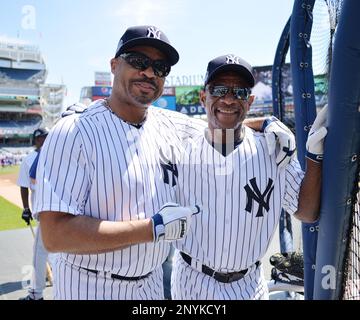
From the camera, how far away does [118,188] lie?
1.60 meters

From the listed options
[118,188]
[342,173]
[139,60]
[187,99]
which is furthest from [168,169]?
[187,99]

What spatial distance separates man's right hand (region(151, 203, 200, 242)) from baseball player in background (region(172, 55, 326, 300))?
0.32 m

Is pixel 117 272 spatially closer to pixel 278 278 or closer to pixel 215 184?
pixel 215 184

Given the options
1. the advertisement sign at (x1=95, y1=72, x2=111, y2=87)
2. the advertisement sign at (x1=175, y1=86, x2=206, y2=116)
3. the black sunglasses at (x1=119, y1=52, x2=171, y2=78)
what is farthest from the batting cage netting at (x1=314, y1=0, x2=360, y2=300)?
the advertisement sign at (x1=95, y1=72, x2=111, y2=87)

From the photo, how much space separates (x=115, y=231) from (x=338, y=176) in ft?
3.47

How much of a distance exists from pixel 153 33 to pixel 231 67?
45 cm

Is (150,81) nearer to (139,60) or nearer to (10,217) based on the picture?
(139,60)

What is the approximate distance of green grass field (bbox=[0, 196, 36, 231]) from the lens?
7.32 m

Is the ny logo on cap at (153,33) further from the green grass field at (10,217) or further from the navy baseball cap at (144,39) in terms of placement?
the green grass field at (10,217)

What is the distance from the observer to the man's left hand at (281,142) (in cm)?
188

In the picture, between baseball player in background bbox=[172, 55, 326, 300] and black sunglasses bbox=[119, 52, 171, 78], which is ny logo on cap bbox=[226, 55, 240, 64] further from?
black sunglasses bbox=[119, 52, 171, 78]

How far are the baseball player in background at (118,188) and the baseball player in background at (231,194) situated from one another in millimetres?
155
